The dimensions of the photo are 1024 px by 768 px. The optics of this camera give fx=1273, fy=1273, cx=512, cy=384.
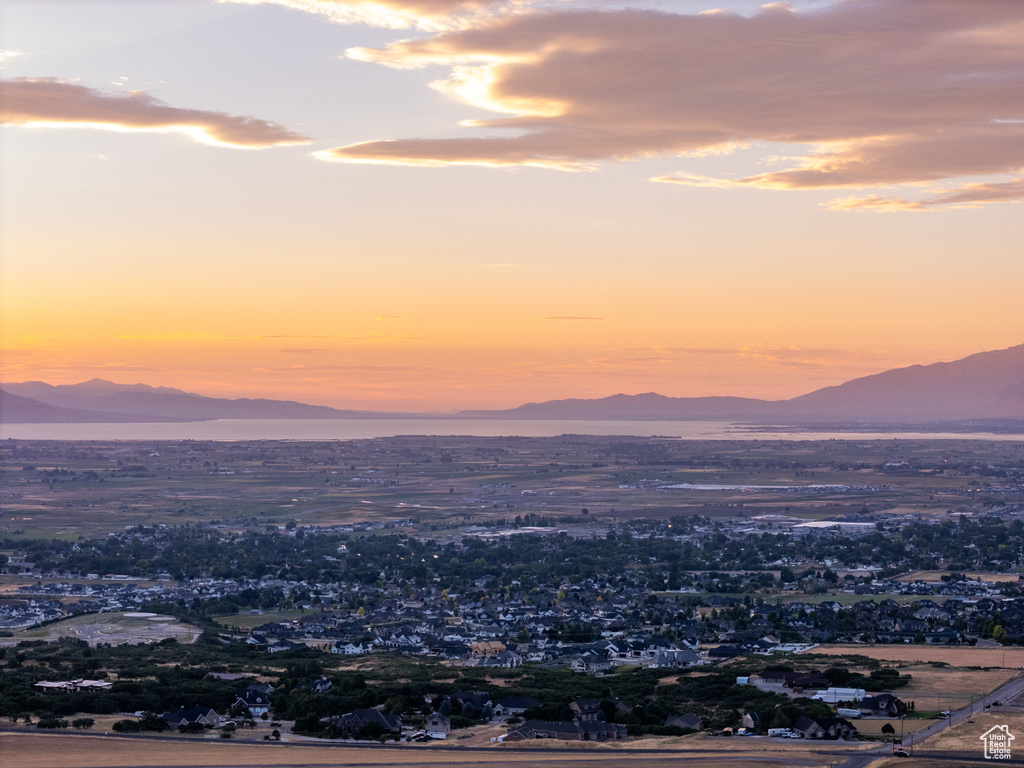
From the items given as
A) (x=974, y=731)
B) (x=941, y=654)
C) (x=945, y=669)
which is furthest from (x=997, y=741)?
(x=941, y=654)

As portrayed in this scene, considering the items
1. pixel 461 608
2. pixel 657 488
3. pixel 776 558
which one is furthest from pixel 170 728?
pixel 657 488

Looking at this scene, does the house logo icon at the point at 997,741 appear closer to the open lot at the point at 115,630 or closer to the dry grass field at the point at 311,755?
the dry grass field at the point at 311,755

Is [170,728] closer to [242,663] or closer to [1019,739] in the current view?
[242,663]

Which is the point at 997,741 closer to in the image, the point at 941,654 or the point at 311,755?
the point at 311,755

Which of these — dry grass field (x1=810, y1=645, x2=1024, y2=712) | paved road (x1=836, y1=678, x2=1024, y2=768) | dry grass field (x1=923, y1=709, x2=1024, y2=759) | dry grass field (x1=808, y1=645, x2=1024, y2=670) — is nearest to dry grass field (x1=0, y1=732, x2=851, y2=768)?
paved road (x1=836, y1=678, x2=1024, y2=768)

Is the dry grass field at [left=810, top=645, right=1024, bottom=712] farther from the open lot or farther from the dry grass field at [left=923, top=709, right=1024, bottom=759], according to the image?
the open lot

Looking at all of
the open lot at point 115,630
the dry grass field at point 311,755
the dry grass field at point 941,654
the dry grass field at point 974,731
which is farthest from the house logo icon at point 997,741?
the open lot at point 115,630
